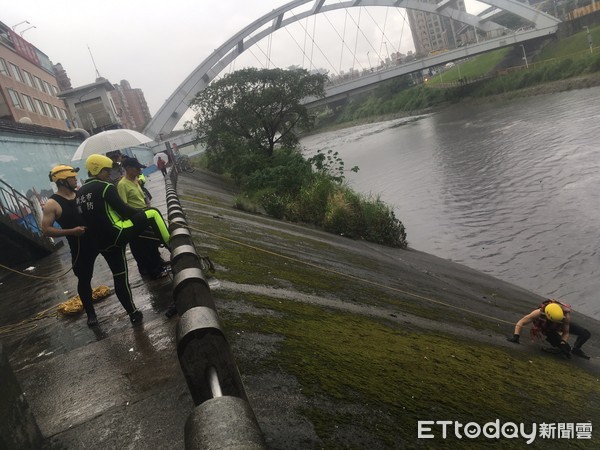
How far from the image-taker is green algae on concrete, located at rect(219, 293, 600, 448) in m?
2.95

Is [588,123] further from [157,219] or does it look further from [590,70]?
[157,219]

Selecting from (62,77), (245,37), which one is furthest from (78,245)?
(62,77)

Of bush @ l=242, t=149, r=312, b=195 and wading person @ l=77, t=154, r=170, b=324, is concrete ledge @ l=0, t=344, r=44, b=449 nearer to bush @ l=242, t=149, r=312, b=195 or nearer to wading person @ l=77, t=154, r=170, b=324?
wading person @ l=77, t=154, r=170, b=324

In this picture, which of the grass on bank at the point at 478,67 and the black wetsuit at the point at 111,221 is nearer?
the black wetsuit at the point at 111,221

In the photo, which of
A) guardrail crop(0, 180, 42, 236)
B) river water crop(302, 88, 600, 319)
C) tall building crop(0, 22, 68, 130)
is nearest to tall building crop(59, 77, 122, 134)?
tall building crop(0, 22, 68, 130)

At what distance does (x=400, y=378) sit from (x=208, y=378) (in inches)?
80.6

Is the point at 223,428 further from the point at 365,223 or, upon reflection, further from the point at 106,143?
the point at 365,223

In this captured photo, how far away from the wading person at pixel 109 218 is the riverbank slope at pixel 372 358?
3.09 ft

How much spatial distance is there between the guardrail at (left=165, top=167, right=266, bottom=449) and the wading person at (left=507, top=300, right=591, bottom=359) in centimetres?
474

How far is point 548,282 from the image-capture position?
10023 millimetres

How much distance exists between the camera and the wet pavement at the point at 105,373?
2.79 metres

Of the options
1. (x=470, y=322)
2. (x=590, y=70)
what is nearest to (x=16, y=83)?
(x=470, y=322)

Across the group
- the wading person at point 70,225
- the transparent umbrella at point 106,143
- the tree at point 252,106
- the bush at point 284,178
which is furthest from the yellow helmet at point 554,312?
the tree at point 252,106

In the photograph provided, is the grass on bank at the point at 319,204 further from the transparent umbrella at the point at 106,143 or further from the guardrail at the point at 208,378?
the guardrail at the point at 208,378
